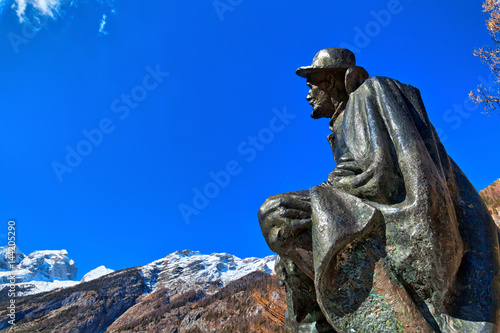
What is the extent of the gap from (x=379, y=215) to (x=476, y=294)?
65 cm

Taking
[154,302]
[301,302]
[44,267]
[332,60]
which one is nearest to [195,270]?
[154,302]

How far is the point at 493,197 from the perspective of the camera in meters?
10.9

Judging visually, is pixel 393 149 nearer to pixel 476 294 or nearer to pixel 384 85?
pixel 384 85

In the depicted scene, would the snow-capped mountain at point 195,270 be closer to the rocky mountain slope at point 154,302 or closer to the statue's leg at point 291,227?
the rocky mountain slope at point 154,302

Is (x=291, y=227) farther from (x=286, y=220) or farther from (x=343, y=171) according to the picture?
(x=343, y=171)

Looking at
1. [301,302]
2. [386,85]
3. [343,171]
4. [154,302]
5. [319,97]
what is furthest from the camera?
[154,302]

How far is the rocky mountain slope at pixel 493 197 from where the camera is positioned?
30.1ft

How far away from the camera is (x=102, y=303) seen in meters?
40.8

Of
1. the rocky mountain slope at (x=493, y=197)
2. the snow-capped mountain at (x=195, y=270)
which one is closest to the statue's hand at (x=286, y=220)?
the rocky mountain slope at (x=493, y=197)

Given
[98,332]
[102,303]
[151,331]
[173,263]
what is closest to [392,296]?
[151,331]

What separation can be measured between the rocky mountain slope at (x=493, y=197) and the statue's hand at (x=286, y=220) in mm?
9910

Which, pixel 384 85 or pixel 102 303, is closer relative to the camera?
pixel 384 85

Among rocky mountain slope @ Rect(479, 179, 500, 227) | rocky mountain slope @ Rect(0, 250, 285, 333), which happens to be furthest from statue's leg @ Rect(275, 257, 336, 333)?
rocky mountain slope @ Rect(479, 179, 500, 227)

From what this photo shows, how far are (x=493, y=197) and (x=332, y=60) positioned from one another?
12.2 metres
